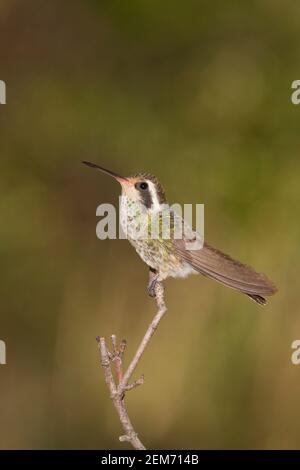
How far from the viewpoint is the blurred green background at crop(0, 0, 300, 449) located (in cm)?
379

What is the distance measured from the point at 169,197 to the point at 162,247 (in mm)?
1679

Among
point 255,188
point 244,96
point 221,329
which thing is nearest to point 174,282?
point 221,329

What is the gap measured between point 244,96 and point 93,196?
100 centimetres

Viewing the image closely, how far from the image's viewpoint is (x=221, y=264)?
189 cm

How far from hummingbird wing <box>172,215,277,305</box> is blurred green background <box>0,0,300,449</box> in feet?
5.49

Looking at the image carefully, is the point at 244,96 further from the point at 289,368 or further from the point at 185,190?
the point at 289,368

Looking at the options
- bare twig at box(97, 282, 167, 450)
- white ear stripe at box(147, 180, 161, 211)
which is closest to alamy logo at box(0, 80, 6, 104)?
white ear stripe at box(147, 180, 161, 211)

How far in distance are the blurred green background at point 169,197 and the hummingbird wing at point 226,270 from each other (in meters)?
1.67
